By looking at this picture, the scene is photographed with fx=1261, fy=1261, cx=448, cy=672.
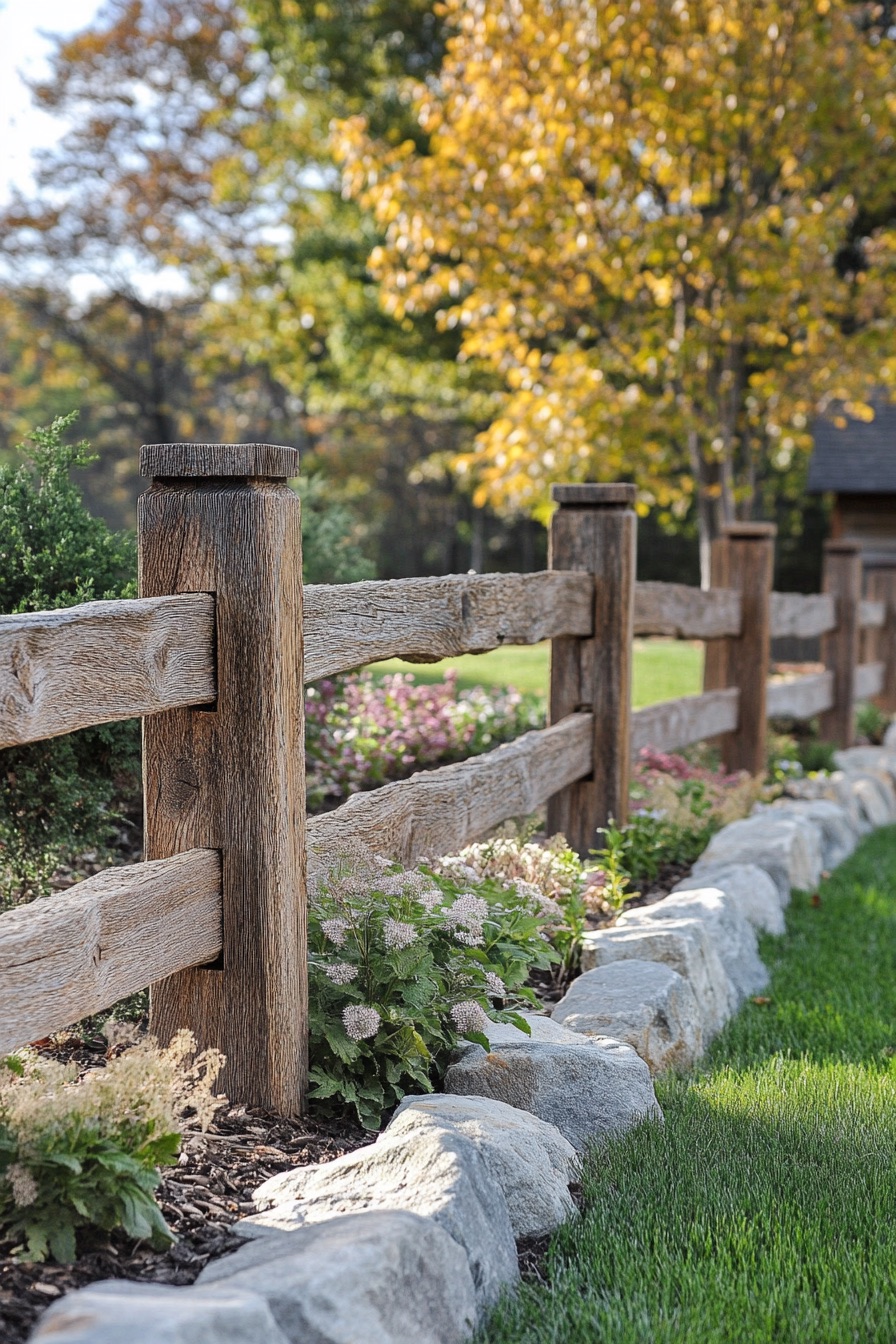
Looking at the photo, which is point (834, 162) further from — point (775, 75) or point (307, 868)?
point (307, 868)

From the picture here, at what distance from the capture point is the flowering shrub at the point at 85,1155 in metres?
1.99

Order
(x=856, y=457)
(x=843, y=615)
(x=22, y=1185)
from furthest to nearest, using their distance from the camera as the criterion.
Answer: (x=856, y=457), (x=843, y=615), (x=22, y=1185)

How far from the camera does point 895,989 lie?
4262 millimetres

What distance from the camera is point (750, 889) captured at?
4840mm

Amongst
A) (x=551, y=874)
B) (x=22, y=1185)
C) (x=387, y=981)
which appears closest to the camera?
(x=22, y=1185)

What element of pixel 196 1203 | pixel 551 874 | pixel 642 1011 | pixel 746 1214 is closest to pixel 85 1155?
pixel 196 1203

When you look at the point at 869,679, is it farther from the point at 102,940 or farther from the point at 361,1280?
the point at 361,1280

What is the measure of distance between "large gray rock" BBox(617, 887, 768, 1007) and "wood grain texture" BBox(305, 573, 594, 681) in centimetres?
101

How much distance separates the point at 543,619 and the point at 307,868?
1.90 meters

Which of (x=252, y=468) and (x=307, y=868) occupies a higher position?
(x=252, y=468)

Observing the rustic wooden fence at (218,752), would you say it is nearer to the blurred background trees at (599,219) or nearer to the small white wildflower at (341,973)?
the small white wildflower at (341,973)

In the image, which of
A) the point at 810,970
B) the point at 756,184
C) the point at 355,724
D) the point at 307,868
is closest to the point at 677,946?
the point at 810,970

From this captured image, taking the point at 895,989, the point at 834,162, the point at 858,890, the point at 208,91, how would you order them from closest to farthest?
1. the point at 895,989
2. the point at 858,890
3. the point at 834,162
4. the point at 208,91

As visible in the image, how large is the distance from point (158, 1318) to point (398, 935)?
1.24 m
